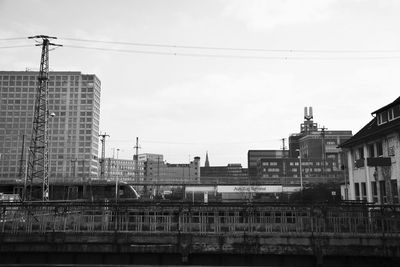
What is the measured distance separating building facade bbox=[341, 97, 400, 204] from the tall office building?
14878 centimetres

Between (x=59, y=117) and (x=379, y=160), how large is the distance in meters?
166

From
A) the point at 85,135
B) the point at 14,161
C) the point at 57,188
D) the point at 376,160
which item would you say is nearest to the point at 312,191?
the point at 376,160

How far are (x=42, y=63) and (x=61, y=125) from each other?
138484 mm

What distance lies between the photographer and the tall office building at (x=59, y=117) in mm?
169250

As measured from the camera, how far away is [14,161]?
6575 inches

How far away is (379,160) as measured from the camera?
86.7 feet

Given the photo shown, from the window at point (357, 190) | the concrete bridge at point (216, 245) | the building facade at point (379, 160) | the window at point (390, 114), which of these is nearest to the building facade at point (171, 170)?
the window at point (357, 190)

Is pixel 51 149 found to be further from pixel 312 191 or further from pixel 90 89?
pixel 312 191

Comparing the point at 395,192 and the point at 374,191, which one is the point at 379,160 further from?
the point at 374,191

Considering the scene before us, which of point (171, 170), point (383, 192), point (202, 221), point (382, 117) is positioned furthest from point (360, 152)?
point (171, 170)

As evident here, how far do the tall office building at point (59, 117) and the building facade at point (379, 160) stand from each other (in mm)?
148775

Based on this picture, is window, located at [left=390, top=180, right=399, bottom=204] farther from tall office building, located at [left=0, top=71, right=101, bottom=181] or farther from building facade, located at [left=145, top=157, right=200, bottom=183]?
tall office building, located at [left=0, top=71, right=101, bottom=181]

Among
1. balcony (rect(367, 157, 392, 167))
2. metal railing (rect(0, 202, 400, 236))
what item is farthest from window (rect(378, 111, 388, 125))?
metal railing (rect(0, 202, 400, 236))

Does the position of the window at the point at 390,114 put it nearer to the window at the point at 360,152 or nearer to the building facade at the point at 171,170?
the window at the point at 360,152
